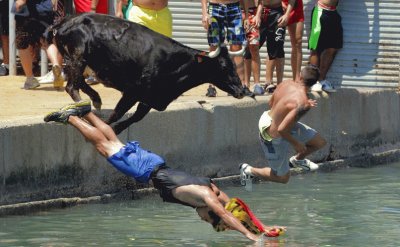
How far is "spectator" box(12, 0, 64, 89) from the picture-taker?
19.0 metres

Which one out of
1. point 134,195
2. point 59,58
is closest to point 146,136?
point 134,195

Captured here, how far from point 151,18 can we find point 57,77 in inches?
67.5

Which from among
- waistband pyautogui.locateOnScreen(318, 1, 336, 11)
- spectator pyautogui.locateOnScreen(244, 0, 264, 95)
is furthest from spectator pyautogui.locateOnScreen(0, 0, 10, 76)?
waistband pyautogui.locateOnScreen(318, 1, 336, 11)

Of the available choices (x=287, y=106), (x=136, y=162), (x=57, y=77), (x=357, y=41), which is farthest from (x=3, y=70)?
(x=136, y=162)

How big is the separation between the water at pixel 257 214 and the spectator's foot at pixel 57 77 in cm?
288

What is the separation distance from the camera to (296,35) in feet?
67.1

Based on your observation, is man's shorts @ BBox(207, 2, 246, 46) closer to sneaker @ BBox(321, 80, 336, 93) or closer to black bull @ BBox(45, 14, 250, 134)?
sneaker @ BBox(321, 80, 336, 93)

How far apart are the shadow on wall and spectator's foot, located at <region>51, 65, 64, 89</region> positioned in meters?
4.27

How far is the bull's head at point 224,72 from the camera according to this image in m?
16.4

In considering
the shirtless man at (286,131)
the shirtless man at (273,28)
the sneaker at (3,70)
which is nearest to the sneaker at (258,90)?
the shirtless man at (273,28)

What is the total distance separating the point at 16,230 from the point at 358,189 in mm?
5330

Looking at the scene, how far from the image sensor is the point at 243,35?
18938mm

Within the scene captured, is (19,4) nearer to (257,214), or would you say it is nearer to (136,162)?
(257,214)

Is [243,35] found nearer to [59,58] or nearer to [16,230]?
[59,58]
